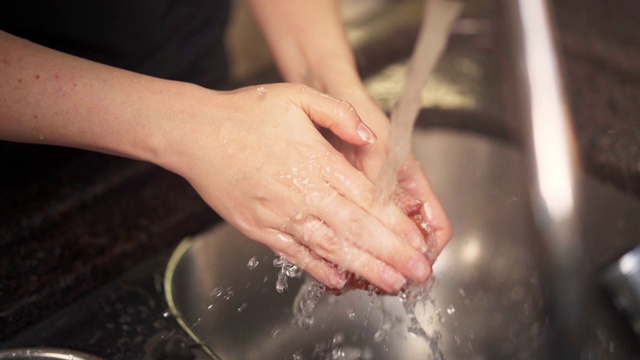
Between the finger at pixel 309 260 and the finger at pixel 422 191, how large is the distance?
5.7 inches

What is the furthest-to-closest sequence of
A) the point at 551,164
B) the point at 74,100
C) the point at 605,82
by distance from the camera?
the point at 605,82 < the point at 74,100 < the point at 551,164

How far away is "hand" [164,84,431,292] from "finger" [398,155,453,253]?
0.31ft

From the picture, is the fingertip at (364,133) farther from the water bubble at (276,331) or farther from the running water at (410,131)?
the water bubble at (276,331)

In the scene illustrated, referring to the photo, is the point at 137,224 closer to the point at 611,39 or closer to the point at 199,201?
the point at 199,201

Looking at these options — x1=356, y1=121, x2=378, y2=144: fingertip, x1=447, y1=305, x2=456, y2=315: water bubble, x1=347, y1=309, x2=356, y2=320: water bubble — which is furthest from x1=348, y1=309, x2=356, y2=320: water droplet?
x1=356, y1=121, x2=378, y2=144: fingertip

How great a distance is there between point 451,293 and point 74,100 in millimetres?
498

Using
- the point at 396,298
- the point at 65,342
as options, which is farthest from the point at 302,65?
the point at 65,342

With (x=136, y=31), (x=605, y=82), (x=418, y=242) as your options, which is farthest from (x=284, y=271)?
(x=605, y=82)

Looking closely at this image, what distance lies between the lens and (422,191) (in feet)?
2.31

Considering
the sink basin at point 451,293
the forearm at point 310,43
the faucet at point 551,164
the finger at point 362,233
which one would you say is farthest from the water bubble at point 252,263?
the faucet at point 551,164

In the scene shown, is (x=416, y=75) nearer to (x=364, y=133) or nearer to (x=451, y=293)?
(x=364, y=133)

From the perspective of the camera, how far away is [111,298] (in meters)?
0.68

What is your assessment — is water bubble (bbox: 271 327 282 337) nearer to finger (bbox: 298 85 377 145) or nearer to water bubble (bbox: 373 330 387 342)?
water bubble (bbox: 373 330 387 342)

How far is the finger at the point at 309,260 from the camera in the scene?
1.98 ft
